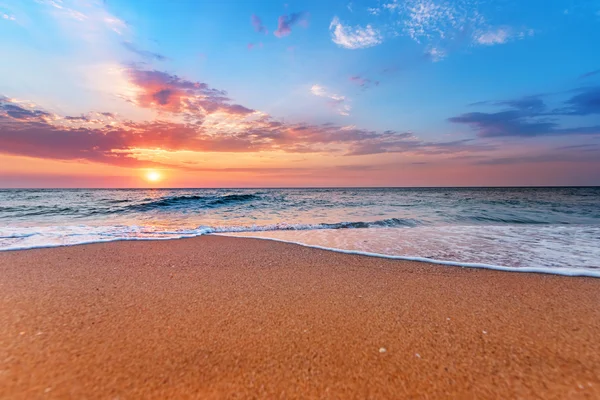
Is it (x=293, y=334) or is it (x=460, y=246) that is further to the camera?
(x=460, y=246)

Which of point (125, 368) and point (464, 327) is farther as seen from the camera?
point (464, 327)

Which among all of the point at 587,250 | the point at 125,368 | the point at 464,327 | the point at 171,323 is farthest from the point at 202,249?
the point at 587,250

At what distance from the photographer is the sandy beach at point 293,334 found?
1.80 meters

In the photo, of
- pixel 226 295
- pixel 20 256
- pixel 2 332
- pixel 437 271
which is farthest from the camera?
pixel 20 256

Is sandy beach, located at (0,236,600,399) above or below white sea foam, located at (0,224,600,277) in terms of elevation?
above

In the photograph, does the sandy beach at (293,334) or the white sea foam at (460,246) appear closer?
the sandy beach at (293,334)

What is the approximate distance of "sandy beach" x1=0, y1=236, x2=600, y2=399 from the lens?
5.92 ft

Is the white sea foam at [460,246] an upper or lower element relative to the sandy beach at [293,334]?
lower

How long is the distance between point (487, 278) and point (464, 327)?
6.48 feet

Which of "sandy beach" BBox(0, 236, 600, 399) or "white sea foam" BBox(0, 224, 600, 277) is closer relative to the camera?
"sandy beach" BBox(0, 236, 600, 399)

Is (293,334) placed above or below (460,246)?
above

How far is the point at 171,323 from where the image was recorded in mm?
2551

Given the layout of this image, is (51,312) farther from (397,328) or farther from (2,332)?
(397,328)

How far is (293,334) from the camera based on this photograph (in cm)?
240
